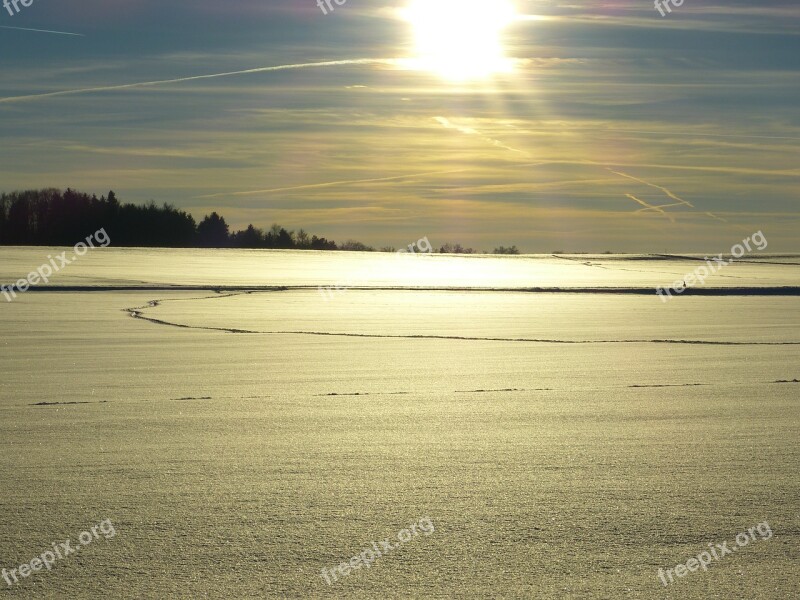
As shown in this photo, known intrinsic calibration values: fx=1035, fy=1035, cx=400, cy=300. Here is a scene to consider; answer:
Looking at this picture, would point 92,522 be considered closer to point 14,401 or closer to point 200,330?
point 14,401

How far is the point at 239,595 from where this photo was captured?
11.3 feet

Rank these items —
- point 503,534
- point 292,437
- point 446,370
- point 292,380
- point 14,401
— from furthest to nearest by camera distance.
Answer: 1. point 446,370
2. point 292,380
3. point 14,401
4. point 292,437
5. point 503,534

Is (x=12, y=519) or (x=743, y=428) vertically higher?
(x=743, y=428)

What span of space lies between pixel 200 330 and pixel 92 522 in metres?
8.91

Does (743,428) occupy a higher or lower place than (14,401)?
higher

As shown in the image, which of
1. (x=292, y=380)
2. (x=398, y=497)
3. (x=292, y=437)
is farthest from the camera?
(x=292, y=380)

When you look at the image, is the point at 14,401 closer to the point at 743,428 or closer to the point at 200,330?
the point at 743,428

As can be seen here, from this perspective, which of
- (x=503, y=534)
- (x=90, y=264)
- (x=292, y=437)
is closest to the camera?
(x=503, y=534)

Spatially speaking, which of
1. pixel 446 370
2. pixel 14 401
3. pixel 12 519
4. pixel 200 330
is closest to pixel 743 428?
pixel 446 370

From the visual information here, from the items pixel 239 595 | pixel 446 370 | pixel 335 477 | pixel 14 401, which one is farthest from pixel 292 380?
pixel 239 595

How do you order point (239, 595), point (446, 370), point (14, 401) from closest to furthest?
1. point (239, 595)
2. point (14, 401)
3. point (446, 370)

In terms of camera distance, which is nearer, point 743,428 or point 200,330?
point 743,428

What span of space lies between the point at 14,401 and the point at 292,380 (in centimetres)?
221

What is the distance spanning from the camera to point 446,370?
9.30 metres
